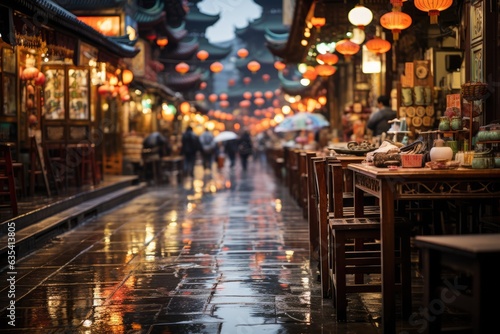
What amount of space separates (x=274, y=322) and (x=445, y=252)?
2.04 metres

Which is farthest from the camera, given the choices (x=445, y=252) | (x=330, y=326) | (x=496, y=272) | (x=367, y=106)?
(x=367, y=106)

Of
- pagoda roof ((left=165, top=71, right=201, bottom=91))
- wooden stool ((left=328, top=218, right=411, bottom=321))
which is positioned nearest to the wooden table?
wooden stool ((left=328, top=218, right=411, bottom=321))

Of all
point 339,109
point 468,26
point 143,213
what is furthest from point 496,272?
point 339,109

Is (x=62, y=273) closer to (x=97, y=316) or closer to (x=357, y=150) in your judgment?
(x=97, y=316)

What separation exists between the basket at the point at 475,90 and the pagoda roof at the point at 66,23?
5.59m

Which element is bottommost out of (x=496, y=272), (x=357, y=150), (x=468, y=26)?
(x=496, y=272)

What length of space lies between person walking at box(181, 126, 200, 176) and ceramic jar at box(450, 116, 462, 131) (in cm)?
1985

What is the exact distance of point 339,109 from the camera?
2367cm

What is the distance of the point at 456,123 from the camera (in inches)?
274

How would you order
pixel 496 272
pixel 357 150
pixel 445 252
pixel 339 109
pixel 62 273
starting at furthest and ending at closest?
pixel 339 109
pixel 357 150
pixel 62 273
pixel 445 252
pixel 496 272

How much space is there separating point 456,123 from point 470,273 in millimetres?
3596

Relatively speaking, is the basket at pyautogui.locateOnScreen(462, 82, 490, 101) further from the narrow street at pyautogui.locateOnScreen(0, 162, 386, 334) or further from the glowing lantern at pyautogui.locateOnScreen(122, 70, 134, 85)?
the glowing lantern at pyautogui.locateOnScreen(122, 70, 134, 85)

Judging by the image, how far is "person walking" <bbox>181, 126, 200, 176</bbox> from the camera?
26.4 metres

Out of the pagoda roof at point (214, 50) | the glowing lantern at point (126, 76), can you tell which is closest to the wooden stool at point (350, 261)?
the glowing lantern at point (126, 76)
